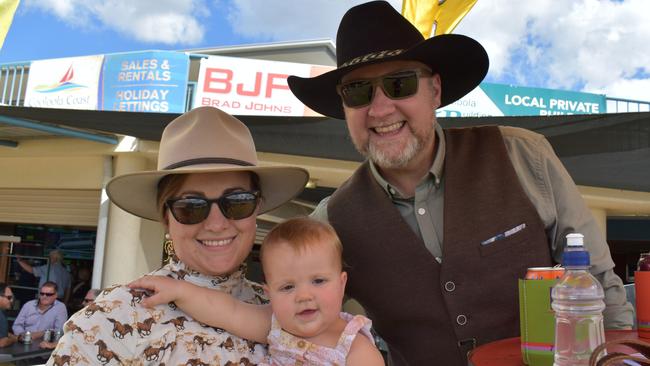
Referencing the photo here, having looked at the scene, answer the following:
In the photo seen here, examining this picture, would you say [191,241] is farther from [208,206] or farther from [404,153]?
Result: [404,153]

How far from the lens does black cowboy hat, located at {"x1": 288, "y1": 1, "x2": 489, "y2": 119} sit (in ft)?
7.15

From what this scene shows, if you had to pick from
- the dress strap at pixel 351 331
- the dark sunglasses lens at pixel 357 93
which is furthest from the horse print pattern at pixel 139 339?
the dark sunglasses lens at pixel 357 93

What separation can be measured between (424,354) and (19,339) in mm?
6154

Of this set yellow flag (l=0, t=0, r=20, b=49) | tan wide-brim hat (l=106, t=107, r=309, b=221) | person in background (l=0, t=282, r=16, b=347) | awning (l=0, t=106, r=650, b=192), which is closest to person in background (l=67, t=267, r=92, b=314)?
person in background (l=0, t=282, r=16, b=347)

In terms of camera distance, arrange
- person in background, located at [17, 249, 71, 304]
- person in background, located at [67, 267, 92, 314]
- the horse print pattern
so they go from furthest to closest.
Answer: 1. person in background, located at [67, 267, 92, 314]
2. person in background, located at [17, 249, 71, 304]
3. the horse print pattern

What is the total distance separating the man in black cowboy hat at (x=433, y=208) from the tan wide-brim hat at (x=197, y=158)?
38cm

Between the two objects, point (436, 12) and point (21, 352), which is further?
point (21, 352)

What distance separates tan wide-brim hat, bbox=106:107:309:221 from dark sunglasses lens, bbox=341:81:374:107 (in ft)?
1.23

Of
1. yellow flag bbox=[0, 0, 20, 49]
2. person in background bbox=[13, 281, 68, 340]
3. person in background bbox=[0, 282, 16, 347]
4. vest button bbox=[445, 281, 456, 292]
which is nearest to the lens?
vest button bbox=[445, 281, 456, 292]

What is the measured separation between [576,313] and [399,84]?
1223 mm

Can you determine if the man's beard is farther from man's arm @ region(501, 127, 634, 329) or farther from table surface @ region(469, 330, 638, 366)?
table surface @ region(469, 330, 638, 366)

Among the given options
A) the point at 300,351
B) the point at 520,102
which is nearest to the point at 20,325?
the point at 300,351

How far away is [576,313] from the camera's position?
121 centimetres

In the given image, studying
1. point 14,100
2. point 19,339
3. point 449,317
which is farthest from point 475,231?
point 14,100
